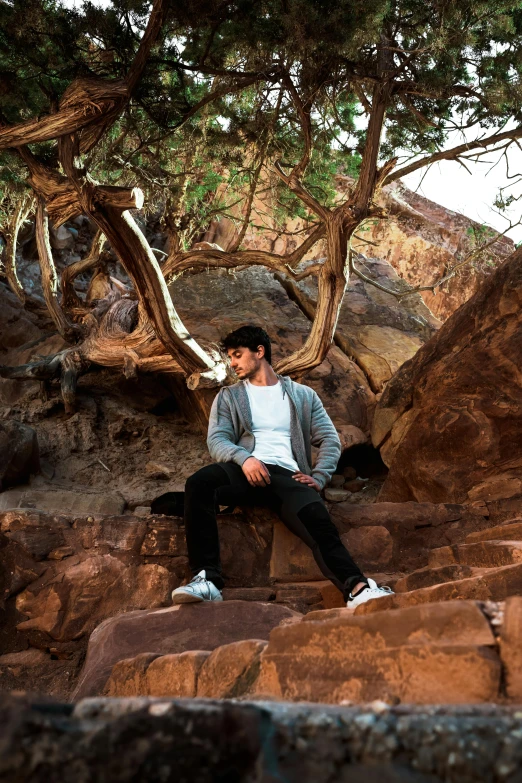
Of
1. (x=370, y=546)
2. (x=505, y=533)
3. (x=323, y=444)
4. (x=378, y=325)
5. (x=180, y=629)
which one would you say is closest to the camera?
(x=180, y=629)

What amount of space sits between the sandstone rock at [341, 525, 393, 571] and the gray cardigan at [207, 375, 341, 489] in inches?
14.2

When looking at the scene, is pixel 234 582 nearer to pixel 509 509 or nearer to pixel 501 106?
pixel 509 509

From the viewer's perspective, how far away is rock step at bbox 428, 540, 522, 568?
3074 millimetres

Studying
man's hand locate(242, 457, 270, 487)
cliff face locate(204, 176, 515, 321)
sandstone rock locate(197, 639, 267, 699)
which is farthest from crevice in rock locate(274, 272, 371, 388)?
sandstone rock locate(197, 639, 267, 699)

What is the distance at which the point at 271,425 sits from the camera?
4.13m

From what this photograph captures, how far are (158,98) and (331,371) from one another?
11.5 feet

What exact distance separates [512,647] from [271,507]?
242 cm

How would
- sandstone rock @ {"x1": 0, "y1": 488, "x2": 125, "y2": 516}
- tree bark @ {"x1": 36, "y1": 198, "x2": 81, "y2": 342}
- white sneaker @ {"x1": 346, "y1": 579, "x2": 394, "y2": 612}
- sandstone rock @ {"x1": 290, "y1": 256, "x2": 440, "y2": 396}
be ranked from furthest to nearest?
sandstone rock @ {"x1": 290, "y1": 256, "x2": 440, "y2": 396} < tree bark @ {"x1": 36, "y1": 198, "x2": 81, "y2": 342} < sandstone rock @ {"x1": 0, "y1": 488, "x2": 125, "y2": 516} < white sneaker @ {"x1": 346, "y1": 579, "x2": 394, "y2": 612}

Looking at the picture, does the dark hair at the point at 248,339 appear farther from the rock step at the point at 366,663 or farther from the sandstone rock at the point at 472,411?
the rock step at the point at 366,663

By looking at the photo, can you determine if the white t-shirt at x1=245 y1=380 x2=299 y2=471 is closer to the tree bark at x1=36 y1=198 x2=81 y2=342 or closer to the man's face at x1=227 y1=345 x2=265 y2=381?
the man's face at x1=227 y1=345 x2=265 y2=381

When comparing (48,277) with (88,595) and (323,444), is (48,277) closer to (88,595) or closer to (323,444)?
(323,444)

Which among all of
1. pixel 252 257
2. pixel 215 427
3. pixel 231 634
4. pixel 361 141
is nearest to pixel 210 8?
pixel 361 141

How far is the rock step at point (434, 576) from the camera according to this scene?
2896mm

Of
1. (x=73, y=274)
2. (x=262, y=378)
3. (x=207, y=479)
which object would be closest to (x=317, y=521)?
(x=207, y=479)
